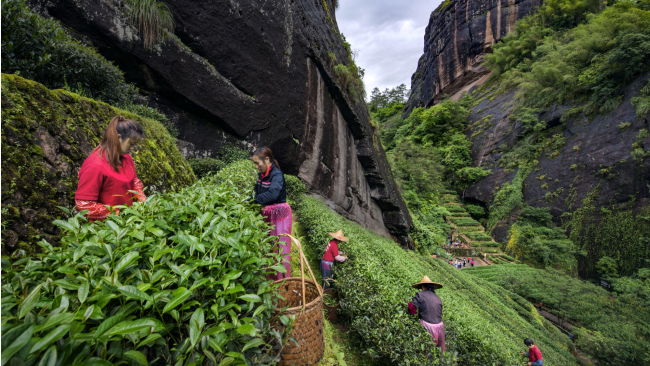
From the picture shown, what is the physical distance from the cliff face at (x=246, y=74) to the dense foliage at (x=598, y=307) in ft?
50.1

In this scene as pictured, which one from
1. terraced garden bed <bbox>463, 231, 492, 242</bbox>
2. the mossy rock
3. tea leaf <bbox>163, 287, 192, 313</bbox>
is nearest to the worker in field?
tea leaf <bbox>163, 287, 192, 313</bbox>

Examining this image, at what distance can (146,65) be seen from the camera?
253 inches

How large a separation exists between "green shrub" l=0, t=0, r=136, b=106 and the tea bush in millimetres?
2754

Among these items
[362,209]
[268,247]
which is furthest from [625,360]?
[268,247]

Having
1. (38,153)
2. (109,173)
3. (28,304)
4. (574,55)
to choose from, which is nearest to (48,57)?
(38,153)

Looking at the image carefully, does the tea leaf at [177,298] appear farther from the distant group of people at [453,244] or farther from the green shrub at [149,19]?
the distant group of people at [453,244]

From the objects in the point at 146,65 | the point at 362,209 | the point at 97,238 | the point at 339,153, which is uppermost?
the point at 146,65

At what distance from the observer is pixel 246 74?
26.7 feet

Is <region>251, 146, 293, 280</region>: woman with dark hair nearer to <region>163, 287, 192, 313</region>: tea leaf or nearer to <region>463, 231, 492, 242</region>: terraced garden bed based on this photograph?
<region>163, 287, 192, 313</region>: tea leaf

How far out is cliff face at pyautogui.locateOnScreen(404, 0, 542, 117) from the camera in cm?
3656

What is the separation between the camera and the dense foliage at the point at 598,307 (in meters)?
12.8

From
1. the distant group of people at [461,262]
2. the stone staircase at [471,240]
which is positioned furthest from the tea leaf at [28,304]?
the stone staircase at [471,240]

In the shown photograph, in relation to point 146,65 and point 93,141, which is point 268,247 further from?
point 146,65

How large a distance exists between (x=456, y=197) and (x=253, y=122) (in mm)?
31585
